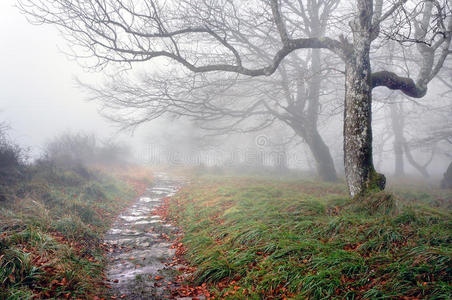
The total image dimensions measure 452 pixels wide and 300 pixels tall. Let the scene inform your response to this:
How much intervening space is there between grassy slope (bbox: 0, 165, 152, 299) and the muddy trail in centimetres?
Result: 22

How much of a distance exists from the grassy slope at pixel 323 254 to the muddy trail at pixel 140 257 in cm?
46

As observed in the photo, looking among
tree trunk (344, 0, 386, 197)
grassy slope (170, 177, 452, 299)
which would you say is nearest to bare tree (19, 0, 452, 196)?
tree trunk (344, 0, 386, 197)

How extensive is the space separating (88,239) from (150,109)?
5.65 metres

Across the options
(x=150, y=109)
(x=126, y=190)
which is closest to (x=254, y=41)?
(x=150, y=109)

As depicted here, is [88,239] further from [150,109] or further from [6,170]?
[150,109]

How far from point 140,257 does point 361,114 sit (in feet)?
16.2

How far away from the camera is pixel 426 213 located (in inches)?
170

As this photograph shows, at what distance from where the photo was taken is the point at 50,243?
366 centimetres

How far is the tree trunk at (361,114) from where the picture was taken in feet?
16.6

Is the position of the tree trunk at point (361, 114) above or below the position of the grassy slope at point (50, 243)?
above

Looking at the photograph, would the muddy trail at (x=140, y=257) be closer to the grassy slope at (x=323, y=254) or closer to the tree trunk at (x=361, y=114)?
the grassy slope at (x=323, y=254)

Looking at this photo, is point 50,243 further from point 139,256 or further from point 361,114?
point 361,114

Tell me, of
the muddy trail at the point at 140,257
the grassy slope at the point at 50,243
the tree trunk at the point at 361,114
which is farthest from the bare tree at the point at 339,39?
the muddy trail at the point at 140,257

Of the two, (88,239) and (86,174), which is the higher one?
(86,174)
